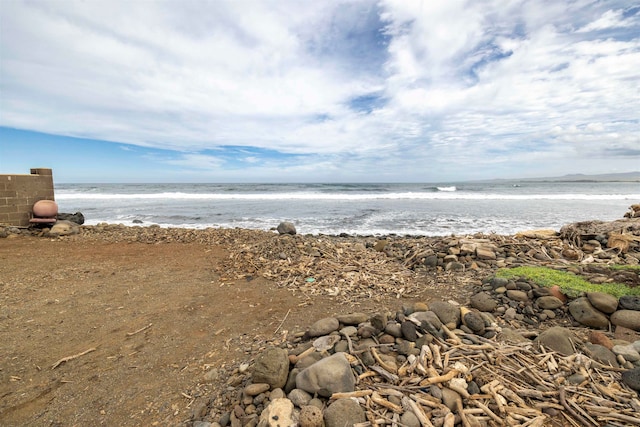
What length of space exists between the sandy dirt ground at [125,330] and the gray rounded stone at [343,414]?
49.2 inches

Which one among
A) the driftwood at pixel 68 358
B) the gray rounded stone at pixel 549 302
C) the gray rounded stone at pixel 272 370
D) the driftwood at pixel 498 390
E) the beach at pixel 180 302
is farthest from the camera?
the gray rounded stone at pixel 549 302

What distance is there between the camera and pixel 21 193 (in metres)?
9.24

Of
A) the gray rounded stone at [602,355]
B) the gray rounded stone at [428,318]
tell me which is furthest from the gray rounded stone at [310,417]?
the gray rounded stone at [602,355]

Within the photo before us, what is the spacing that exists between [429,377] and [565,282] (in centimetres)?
348

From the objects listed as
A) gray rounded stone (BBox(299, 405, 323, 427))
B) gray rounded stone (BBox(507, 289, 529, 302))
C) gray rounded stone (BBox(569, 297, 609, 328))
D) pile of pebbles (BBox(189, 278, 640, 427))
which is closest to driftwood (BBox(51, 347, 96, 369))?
pile of pebbles (BBox(189, 278, 640, 427))

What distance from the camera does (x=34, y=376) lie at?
2.95 meters

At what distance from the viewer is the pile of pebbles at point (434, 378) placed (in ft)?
7.11

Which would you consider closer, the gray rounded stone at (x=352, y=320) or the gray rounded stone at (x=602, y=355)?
the gray rounded stone at (x=602, y=355)

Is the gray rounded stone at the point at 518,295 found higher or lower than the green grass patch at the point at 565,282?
lower

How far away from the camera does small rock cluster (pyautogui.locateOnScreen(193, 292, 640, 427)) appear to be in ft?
7.11

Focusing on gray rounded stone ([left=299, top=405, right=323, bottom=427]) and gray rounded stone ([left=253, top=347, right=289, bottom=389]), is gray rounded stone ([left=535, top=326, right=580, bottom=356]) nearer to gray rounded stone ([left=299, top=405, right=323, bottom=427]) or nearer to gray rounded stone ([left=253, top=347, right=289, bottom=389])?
gray rounded stone ([left=299, top=405, right=323, bottom=427])

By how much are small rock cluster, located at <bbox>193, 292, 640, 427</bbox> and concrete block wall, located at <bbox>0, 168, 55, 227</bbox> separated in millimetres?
11238

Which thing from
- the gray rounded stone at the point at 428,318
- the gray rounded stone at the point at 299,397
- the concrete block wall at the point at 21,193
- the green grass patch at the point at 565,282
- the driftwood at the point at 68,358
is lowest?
the driftwood at the point at 68,358

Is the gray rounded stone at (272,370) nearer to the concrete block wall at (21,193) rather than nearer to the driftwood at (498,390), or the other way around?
the driftwood at (498,390)
